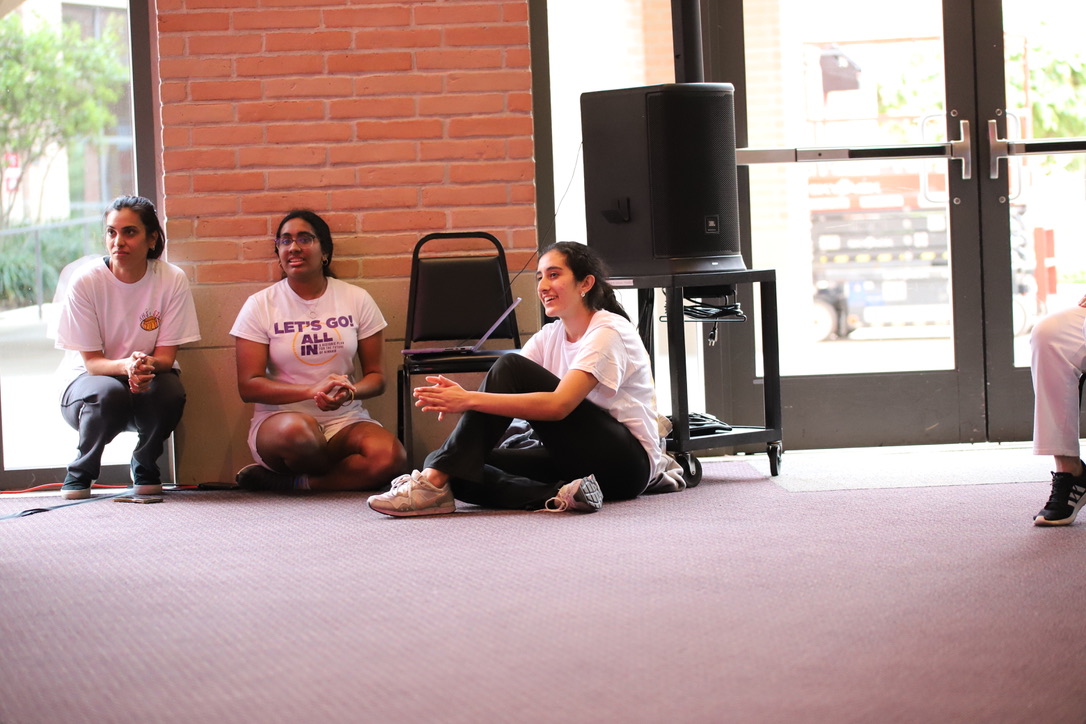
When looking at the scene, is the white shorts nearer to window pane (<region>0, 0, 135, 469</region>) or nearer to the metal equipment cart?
window pane (<region>0, 0, 135, 469</region>)

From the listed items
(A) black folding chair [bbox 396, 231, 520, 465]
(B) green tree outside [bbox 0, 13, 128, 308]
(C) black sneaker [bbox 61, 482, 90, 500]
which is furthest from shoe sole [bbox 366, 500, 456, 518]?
(B) green tree outside [bbox 0, 13, 128, 308]

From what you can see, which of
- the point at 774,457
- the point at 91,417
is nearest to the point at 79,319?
the point at 91,417

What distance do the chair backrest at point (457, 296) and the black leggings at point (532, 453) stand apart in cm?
73

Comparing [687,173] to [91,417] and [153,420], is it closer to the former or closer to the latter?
[153,420]

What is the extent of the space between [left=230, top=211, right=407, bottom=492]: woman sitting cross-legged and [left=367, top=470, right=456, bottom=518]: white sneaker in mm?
548

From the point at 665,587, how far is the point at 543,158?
234 centimetres

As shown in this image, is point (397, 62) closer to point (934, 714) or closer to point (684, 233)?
point (684, 233)

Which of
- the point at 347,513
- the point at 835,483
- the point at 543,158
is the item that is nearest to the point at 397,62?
the point at 543,158

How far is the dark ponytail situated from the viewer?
3584 mm

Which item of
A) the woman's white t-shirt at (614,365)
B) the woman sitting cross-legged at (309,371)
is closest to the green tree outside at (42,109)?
the woman sitting cross-legged at (309,371)

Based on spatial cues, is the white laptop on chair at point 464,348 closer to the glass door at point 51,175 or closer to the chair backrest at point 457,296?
the chair backrest at point 457,296

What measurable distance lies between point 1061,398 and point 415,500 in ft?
5.78

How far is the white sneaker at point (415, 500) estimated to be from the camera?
11.3ft

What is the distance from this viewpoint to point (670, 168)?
3.84m
